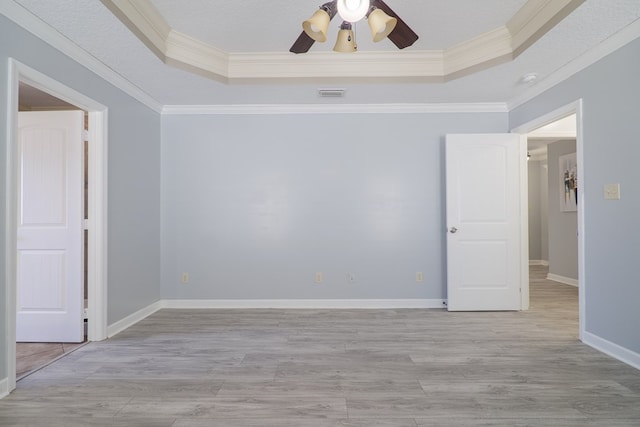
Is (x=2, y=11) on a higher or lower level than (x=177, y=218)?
higher

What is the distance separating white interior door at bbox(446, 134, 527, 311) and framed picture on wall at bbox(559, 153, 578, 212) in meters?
2.42

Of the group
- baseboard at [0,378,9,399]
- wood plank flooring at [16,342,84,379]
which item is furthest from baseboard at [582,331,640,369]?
wood plank flooring at [16,342,84,379]

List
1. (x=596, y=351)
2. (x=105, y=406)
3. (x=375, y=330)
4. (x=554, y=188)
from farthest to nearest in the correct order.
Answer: (x=554, y=188), (x=375, y=330), (x=596, y=351), (x=105, y=406)

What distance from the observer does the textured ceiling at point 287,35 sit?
7.89 ft

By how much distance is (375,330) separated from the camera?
11.0 feet

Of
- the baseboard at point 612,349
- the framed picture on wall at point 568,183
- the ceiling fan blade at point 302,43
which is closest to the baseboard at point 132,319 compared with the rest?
the ceiling fan blade at point 302,43

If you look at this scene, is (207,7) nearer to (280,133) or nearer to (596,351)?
(280,133)

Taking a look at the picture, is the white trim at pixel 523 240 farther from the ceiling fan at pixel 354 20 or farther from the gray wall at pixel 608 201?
the ceiling fan at pixel 354 20

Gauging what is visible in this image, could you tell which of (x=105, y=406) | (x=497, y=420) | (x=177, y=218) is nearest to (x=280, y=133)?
(x=177, y=218)

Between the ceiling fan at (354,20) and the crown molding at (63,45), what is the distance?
1.76 m

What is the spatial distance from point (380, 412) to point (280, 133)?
10.6 feet

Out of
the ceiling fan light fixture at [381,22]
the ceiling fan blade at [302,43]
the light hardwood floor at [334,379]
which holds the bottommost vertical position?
the light hardwood floor at [334,379]

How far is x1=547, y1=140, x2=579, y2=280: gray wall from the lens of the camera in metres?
5.75

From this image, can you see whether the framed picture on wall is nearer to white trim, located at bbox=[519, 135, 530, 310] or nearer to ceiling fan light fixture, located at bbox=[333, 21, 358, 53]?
white trim, located at bbox=[519, 135, 530, 310]
